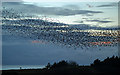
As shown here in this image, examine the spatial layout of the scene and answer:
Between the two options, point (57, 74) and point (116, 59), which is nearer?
point (57, 74)

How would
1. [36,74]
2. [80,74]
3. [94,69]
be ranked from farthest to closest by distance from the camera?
[94,69] → [80,74] → [36,74]

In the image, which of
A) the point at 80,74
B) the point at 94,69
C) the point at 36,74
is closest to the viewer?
the point at 36,74

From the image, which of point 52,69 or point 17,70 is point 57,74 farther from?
point 17,70

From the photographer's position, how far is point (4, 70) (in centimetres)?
2362

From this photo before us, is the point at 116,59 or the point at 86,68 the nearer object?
the point at 86,68

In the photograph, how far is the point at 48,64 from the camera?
2583 cm

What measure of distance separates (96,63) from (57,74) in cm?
504

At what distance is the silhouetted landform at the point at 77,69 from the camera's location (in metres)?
23.4

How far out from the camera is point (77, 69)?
24.7 metres

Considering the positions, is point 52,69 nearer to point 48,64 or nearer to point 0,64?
point 48,64

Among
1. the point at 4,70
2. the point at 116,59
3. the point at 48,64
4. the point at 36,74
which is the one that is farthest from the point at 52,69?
the point at 116,59

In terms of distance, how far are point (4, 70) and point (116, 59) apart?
11.4m

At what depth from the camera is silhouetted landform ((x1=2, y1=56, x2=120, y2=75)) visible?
76.7 feet

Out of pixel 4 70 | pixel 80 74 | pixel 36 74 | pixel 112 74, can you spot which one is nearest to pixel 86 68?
pixel 80 74
